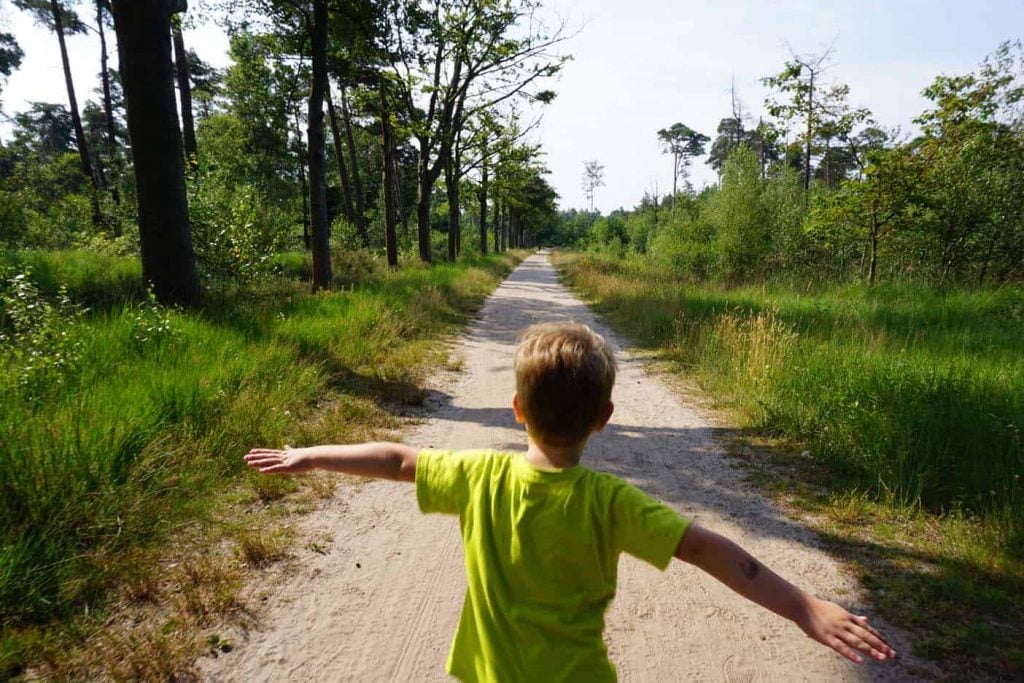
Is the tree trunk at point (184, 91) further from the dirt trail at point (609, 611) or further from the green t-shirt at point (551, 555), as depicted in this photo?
the green t-shirt at point (551, 555)

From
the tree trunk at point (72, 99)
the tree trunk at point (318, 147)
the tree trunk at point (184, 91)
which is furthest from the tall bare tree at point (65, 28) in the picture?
the tree trunk at point (318, 147)

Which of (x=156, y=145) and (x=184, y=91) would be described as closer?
(x=156, y=145)

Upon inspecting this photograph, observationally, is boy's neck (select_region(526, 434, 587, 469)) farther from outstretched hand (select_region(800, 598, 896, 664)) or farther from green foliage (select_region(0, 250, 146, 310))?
green foliage (select_region(0, 250, 146, 310))

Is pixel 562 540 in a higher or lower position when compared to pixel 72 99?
lower

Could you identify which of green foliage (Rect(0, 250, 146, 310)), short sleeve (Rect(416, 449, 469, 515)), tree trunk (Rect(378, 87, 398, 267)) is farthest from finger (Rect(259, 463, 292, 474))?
tree trunk (Rect(378, 87, 398, 267))

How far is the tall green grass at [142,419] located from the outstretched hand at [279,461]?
4.59 ft

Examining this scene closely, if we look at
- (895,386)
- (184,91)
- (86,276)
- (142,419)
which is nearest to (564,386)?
(142,419)

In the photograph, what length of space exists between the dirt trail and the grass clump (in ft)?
1.12

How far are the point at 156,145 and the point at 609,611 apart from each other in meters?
6.91

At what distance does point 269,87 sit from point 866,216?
31.4m

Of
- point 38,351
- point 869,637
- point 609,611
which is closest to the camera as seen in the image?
point 869,637

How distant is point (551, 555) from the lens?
133 centimetres

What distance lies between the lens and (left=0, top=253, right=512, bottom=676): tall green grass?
Result: 255 cm

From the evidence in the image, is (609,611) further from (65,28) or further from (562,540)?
(65,28)
